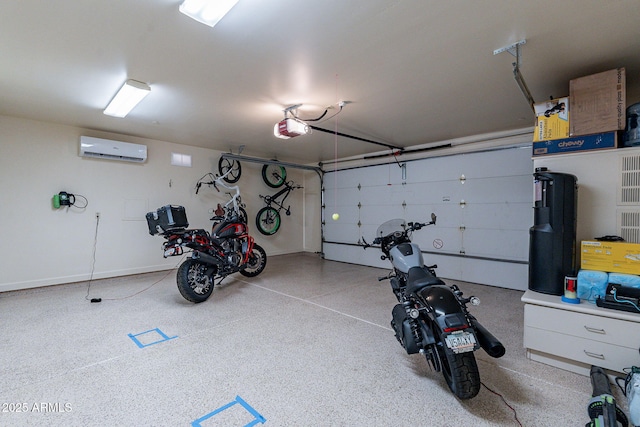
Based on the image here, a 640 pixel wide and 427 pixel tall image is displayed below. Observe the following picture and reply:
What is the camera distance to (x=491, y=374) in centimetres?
206

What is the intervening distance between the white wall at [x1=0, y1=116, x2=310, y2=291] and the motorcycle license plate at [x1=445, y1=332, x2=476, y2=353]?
5.47 m

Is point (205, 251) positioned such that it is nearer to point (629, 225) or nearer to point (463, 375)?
point (463, 375)

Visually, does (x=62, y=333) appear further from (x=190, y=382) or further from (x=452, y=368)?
(x=452, y=368)

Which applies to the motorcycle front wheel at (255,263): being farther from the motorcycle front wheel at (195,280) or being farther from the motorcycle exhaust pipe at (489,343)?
the motorcycle exhaust pipe at (489,343)

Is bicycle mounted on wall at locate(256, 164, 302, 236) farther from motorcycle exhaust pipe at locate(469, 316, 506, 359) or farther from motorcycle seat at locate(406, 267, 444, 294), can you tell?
motorcycle exhaust pipe at locate(469, 316, 506, 359)

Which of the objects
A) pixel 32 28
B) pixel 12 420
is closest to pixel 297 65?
pixel 32 28

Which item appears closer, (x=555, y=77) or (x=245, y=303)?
(x=555, y=77)

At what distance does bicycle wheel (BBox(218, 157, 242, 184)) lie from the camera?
621 cm

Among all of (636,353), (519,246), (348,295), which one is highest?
(519,246)

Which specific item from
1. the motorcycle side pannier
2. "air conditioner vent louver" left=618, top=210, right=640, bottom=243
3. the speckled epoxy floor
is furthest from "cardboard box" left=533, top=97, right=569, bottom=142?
the motorcycle side pannier

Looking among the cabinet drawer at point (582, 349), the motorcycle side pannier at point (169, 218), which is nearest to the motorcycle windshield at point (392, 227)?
the cabinet drawer at point (582, 349)

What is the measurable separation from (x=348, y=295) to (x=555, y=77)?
343 cm

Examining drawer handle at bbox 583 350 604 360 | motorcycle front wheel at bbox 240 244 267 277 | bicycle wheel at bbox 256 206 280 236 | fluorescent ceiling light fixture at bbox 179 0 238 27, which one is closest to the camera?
fluorescent ceiling light fixture at bbox 179 0 238 27

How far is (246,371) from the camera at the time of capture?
2102 mm
